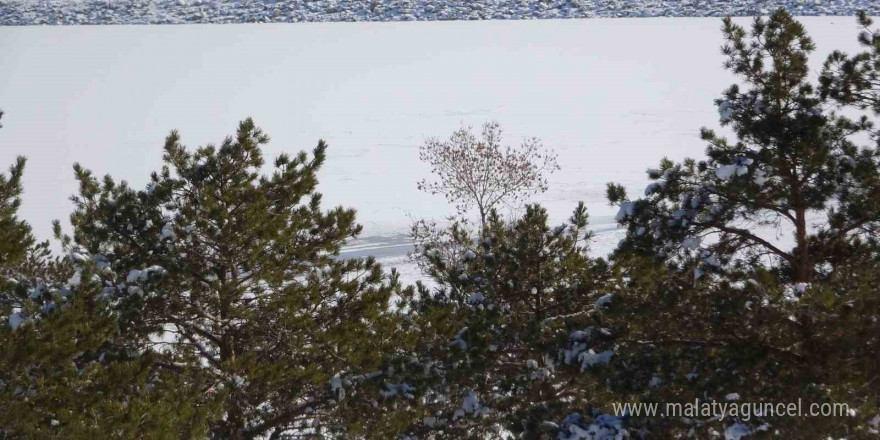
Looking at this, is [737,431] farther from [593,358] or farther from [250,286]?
[250,286]

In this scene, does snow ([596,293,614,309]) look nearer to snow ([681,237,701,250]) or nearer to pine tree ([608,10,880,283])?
pine tree ([608,10,880,283])

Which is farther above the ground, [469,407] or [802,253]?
[802,253]

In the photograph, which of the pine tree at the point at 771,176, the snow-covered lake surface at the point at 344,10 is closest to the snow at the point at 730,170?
the pine tree at the point at 771,176

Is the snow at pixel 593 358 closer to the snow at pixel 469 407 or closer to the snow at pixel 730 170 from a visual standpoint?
the snow at pixel 469 407

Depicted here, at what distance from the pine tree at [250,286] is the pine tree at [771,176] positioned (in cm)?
251

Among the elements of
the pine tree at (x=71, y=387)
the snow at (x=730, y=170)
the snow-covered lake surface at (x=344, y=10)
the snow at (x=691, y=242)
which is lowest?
the pine tree at (x=71, y=387)

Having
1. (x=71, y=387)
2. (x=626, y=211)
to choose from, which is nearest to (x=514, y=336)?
(x=626, y=211)

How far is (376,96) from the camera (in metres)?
32.6

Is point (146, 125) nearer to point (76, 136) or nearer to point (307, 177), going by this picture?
point (76, 136)

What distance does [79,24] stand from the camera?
147ft

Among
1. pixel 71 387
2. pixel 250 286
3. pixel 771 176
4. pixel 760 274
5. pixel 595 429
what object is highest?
pixel 771 176

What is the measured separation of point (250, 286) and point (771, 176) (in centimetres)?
432

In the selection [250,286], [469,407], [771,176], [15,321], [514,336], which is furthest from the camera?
[250,286]

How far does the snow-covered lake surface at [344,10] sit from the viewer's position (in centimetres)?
4338
